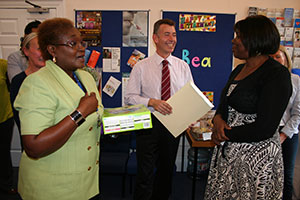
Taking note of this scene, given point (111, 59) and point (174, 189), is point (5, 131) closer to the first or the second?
point (111, 59)

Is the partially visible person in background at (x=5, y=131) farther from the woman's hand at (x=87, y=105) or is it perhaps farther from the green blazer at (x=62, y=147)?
the woman's hand at (x=87, y=105)

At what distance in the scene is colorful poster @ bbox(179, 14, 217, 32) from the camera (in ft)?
10.6

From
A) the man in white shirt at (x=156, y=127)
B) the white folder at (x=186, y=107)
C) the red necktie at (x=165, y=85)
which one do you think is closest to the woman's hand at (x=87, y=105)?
the white folder at (x=186, y=107)

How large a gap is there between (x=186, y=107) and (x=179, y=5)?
7.02 ft

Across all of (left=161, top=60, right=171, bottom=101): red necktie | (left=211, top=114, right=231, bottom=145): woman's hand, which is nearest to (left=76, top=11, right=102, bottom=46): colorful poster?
(left=161, top=60, right=171, bottom=101): red necktie

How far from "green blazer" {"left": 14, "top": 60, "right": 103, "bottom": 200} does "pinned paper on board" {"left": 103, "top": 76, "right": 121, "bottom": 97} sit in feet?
7.28

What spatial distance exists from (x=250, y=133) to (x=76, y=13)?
309 centimetres

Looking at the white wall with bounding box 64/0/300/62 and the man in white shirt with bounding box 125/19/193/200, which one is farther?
the white wall with bounding box 64/0/300/62

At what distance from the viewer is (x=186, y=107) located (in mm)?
1760

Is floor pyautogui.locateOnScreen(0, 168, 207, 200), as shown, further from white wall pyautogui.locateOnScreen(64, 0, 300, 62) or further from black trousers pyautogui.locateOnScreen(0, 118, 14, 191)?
white wall pyautogui.locateOnScreen(64, 0, 300, 62)

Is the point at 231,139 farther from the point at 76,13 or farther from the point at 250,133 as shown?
the point at 76,13

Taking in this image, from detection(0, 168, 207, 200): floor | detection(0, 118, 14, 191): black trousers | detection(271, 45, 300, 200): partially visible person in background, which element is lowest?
detection(0, 168, 207, 200): floor

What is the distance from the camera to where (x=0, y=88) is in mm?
2494

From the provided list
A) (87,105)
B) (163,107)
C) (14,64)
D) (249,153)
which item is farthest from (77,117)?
(14,64)
